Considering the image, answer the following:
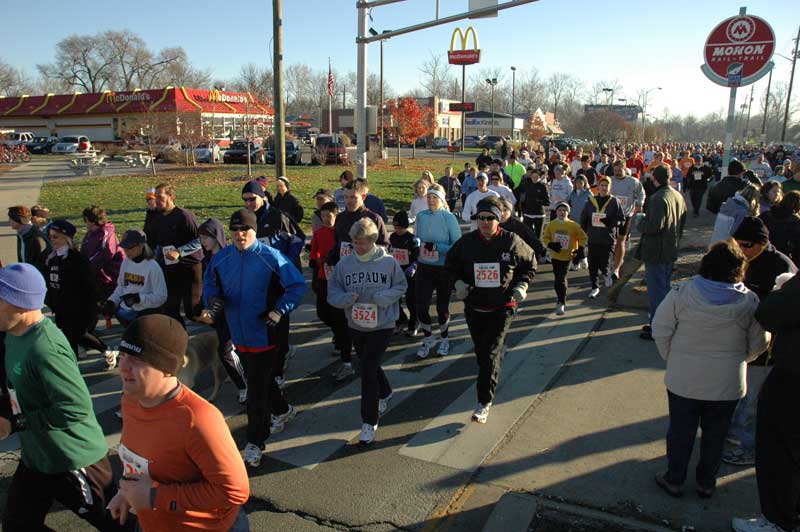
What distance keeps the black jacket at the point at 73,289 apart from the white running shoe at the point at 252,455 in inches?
95.3

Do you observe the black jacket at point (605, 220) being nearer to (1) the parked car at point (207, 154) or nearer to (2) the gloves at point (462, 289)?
(2) the gloves at point (462, 289)

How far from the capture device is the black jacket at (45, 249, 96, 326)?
217 inches

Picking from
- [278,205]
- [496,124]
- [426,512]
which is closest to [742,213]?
[426,512]

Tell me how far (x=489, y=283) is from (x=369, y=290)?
1.06 m

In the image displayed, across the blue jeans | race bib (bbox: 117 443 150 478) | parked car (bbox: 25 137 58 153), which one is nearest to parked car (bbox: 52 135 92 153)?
parked car (bbox: 25 137 58 153)

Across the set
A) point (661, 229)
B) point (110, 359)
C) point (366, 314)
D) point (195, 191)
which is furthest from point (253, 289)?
point (195, 191)

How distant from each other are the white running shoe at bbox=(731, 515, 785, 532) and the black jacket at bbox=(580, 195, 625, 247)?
5940mm

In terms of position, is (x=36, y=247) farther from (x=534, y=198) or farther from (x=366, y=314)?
(x=534, y=198)

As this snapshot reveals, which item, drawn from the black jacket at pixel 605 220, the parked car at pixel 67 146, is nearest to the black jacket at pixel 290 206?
the black jacket at pixel 605 220

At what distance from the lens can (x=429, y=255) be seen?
23.2 ft

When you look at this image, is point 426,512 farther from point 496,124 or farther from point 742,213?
point 496,124

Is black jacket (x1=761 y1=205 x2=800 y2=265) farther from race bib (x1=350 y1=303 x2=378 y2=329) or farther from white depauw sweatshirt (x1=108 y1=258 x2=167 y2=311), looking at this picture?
white depauw sweatshirt (x1=108 y1=258 x2=167 y2=311)

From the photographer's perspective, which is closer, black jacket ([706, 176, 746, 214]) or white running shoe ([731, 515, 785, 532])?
white running shoe ([731, 515, 785, 532])

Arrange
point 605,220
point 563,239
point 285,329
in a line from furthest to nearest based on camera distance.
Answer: point 605,220
point 563,239
point 285,329
